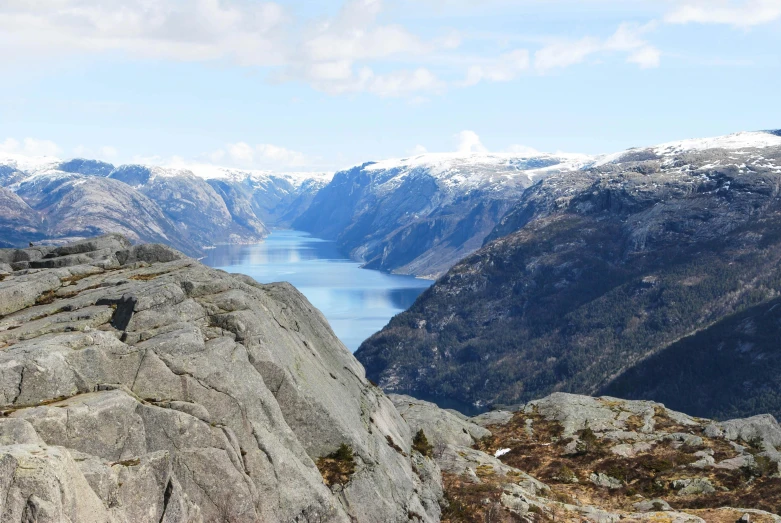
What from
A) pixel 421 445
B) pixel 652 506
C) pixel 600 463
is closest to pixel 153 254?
pixel 421 445

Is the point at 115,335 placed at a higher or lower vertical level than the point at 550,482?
higher

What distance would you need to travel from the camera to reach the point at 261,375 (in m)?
34.4

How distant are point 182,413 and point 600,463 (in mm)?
38841

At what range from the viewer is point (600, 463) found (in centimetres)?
5631

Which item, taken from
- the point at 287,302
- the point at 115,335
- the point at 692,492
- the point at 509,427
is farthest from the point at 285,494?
the point at 509,427

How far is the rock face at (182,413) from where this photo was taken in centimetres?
2470

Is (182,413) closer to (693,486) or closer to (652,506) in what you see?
(652,506)

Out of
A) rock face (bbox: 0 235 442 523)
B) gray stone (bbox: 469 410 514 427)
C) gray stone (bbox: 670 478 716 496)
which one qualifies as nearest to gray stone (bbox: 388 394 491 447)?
gray stone (bbox: 469 410 514 427)

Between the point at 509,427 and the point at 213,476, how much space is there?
47.3 m

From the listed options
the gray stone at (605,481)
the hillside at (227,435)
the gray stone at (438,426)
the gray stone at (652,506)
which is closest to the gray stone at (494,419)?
the gray stone at (438,426)

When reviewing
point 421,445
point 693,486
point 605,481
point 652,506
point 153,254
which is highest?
point 153,254

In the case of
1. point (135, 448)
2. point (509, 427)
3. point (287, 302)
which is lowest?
point (509, 427)

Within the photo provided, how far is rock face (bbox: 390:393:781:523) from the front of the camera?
41500 millimetres

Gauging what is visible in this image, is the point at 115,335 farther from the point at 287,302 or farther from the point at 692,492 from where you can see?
the point at 692,492
